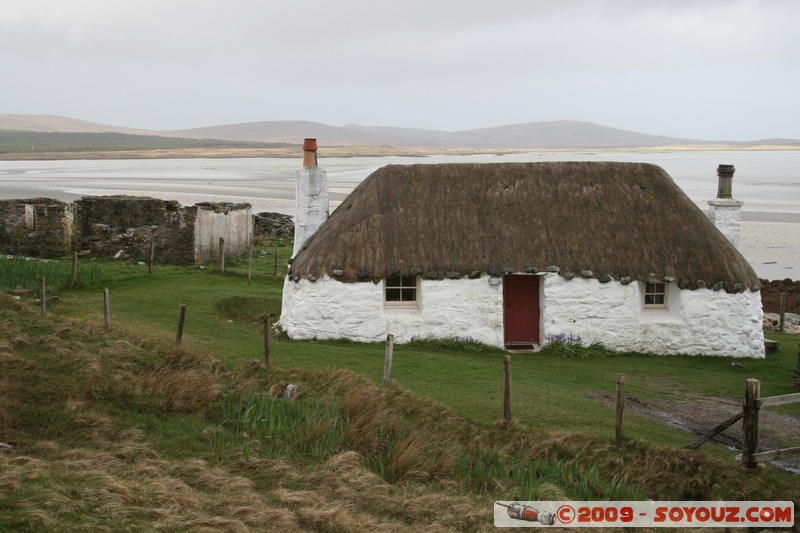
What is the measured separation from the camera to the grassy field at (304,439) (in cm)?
808

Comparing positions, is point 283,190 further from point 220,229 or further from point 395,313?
point 395,313

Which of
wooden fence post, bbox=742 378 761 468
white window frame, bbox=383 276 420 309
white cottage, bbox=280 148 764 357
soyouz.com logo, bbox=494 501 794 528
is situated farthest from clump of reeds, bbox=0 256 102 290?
wooden fence post, bbox=742 378 761 468

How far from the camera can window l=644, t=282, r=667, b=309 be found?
61.8 ft

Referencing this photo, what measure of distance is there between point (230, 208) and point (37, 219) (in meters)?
6.38

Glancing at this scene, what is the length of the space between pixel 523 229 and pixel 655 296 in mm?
3423

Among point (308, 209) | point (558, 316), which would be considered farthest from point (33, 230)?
point (558, 316)

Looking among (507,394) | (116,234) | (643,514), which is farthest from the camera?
(116,234)

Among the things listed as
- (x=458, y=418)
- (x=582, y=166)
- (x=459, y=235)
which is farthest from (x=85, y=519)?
(x=582, y=166)

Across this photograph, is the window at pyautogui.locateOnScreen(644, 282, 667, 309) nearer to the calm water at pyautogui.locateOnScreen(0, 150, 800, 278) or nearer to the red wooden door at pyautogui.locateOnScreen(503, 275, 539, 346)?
the red wooden door at pyautogui.locateOnScreen(503, 275, 539, 346)

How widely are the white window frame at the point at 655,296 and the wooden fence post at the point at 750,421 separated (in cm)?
820

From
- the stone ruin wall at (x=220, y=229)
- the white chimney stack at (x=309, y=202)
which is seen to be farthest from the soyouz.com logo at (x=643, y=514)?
the stone ruin wall at (x=220, y=229)

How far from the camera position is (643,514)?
934 centimetres

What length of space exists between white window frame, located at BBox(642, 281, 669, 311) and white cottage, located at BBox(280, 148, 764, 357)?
24 mm

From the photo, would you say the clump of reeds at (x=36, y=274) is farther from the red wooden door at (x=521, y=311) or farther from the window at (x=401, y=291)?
the red wooden door at (x=521, y=311)
